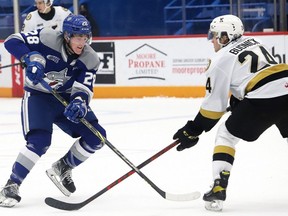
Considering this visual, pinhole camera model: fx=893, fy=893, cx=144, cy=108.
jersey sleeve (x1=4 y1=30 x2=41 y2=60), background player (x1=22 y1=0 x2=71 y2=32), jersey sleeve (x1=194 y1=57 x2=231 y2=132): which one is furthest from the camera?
background player (x1=22 y1=0 x2=71 y2=32)

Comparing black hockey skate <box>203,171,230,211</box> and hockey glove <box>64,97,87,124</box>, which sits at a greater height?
hockey glove <box>64,97,87,124</box>

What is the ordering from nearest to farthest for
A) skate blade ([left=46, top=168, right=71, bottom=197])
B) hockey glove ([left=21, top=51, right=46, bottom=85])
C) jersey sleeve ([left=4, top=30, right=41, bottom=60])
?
hockey glove ([left=21, top=51, right=46, bottom=85]) → jersey sleeve ([left=4, top=30, right=41, bottom=60]) → skate blade ([left=46, top=168, right=71, bottom=197])

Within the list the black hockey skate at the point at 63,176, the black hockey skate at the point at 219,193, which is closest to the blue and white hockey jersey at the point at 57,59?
the black hockey skate at the point at 63,176

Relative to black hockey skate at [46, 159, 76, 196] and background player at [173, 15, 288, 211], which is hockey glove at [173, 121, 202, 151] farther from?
black hockey skate at [46, 159, 76, 196]

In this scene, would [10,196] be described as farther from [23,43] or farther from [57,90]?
[23,43]

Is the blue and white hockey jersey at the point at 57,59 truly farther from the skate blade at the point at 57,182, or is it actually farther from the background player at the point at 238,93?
the background player at the point at 238,93

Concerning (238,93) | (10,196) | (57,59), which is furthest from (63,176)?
(238,93)

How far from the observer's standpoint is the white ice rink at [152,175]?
4.29 m

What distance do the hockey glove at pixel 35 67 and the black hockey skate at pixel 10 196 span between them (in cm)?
53

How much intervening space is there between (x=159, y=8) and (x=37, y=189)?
7281 millimetres

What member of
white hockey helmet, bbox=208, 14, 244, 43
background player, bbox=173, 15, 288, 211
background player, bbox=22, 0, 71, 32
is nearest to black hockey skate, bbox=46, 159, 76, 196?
background player, bbox=173, 15, 288, 211

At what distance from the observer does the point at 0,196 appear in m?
4.38

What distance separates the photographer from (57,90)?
184 inches

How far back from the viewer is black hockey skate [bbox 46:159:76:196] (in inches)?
185
